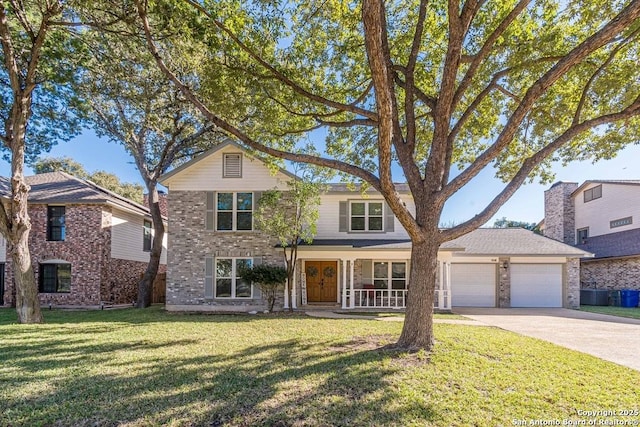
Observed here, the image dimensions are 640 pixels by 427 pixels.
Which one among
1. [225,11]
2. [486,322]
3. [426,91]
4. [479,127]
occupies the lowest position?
[486,322]

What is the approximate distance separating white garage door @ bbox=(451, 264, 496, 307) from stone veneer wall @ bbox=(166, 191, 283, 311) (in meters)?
8.50

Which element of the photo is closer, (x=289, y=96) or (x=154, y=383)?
(x=154, y=383)

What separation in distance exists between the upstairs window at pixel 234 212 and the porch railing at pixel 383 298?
5377mm

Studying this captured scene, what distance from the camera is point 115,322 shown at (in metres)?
11.1

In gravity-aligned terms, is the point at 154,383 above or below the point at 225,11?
below

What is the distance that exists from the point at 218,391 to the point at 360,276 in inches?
442

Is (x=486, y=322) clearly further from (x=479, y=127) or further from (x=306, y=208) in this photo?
(x=306, y=208)

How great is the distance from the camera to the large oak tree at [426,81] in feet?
22.5

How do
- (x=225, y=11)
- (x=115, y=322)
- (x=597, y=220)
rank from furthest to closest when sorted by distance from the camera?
(x=597, y=220) < (x=115, y=322) < (x=225, y=11)

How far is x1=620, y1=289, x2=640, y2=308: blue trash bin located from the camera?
57.0 ft

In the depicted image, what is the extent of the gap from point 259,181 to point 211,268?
4.02 meters

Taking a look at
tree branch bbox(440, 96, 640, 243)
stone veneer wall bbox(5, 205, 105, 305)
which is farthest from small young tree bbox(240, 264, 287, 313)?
tree branch bbox(440, 96, 640, 243)

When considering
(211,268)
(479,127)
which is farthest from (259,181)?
(479,127)

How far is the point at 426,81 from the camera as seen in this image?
9.35m
